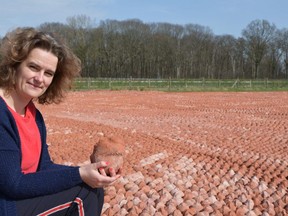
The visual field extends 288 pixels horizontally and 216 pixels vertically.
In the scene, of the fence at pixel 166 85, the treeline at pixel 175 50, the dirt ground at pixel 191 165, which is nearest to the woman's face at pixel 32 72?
the dirt ground at pixel 191 165

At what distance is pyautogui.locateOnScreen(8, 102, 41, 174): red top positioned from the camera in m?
1.94

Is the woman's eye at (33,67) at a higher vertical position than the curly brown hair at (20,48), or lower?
lower

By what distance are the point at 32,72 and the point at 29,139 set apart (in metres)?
0.36

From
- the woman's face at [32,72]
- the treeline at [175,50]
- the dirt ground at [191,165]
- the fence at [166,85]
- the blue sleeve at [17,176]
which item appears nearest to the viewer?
the blue sleeve at [17,176]

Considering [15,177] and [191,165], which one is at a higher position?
[15,177]

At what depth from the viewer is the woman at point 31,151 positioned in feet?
5.77

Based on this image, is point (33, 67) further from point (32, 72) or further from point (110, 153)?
point (110, 153)

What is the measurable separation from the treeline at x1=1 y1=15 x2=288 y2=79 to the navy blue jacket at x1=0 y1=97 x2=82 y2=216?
157 ft

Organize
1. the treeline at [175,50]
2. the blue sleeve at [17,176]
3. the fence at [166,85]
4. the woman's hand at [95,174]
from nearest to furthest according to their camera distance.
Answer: the blue sleeve at [17,176] → the woman's hand at [95,174] → the fence at [166,85] → the treeline at [175,50]

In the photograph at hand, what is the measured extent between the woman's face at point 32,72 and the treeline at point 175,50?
156ft

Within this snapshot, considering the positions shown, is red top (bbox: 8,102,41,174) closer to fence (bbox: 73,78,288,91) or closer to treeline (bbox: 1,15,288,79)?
fence (bbox: 73,78,288,91)

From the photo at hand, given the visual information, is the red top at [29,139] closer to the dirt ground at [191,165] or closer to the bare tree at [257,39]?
the dirt ground at [191,165]

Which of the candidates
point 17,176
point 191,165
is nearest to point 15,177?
point 17,176

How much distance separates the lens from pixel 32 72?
78.1 inches
